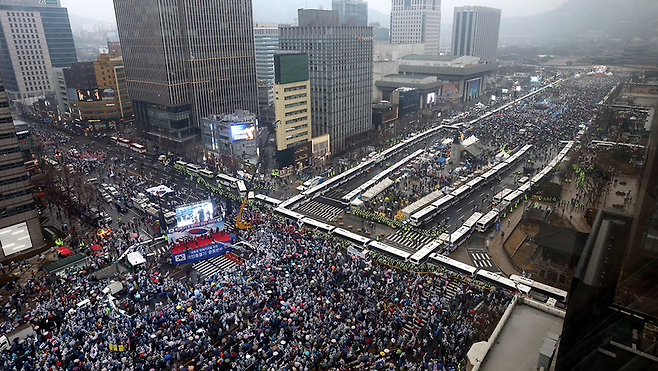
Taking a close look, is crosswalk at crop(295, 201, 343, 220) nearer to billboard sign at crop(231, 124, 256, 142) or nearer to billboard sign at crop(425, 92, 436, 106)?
billboard sign at crop(231, 124, 256, 142)

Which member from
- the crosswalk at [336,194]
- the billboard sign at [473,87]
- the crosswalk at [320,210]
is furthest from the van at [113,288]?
the billboard sign at [473,87]

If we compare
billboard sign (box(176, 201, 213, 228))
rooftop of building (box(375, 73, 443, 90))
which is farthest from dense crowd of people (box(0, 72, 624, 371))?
rooftop of building (box(375, 73, 443, 90))

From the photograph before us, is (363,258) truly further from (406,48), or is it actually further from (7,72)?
(7,72)

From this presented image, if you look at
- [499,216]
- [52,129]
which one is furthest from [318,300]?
[52,129]

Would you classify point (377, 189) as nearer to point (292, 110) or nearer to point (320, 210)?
point (320, 210)

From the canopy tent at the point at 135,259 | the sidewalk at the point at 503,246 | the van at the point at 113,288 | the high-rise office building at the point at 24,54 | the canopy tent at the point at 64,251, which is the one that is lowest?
the sidewalk at the point at 503,246

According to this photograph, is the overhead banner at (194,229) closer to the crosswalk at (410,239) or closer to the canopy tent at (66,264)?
the canopy tent at (66,264)
